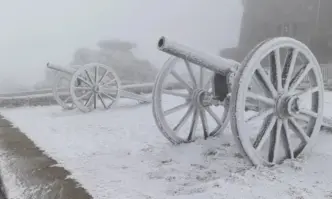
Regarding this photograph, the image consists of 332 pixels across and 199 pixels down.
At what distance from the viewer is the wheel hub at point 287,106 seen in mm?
2697

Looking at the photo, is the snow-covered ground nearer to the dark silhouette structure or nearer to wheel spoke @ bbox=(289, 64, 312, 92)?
wheel spoke @ bbox=(289, 64, 312, 92)

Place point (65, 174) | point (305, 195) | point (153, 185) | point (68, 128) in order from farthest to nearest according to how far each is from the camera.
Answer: point (68, 128), point (65, 174), point (153, 185), point (305, 195)

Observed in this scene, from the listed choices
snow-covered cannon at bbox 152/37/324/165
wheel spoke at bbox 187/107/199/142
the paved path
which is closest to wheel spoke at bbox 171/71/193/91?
wheel spoke at bbox 187/107/199/142

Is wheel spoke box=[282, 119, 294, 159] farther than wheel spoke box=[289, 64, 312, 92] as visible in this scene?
No

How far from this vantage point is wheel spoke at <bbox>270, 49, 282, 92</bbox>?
8.83 ft

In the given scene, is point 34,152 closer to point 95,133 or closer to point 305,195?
point 95,133

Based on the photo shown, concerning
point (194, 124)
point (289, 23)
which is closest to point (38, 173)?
point (194, 124)

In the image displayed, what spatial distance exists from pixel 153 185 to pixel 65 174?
64cm

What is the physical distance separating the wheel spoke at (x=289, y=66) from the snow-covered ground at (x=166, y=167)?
1.89 ft

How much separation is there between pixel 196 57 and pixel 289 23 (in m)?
14.5

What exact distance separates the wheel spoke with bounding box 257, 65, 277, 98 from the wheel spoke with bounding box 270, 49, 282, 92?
0.07 meters

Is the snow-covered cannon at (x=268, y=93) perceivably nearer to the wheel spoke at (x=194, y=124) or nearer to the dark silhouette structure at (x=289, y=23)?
the wheel spoke at (x=194, y=124)

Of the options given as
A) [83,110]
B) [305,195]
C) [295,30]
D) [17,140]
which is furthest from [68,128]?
[295,30]

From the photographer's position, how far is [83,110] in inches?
247
